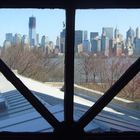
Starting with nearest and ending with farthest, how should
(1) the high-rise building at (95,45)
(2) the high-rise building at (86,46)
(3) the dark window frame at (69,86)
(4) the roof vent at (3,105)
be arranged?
1. (3) the dark window frame at (69,86)
2. (2) the high-rise building at (86,46)
3. (1) the high-rise building at (95,45)
4. (4) the roof vent at (3,105)

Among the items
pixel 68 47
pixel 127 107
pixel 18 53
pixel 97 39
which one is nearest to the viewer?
pixel 68 47

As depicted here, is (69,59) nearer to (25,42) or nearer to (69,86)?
(69,86)

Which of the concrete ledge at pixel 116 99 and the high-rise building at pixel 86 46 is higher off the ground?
the high-rise building at pixel 86 46

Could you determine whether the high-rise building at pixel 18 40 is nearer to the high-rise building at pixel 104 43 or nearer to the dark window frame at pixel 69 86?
the high-rise building at pixel 104 43

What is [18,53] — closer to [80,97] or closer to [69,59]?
[80,97]

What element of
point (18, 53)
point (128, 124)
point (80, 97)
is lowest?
point (128, 124)

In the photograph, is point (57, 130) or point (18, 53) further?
point (18, 53)

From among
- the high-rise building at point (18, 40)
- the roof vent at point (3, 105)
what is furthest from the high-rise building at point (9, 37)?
the roof vent at point (3, 105)

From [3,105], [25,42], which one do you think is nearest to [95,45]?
[25,42]

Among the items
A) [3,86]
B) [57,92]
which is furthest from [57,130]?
[3,86]
